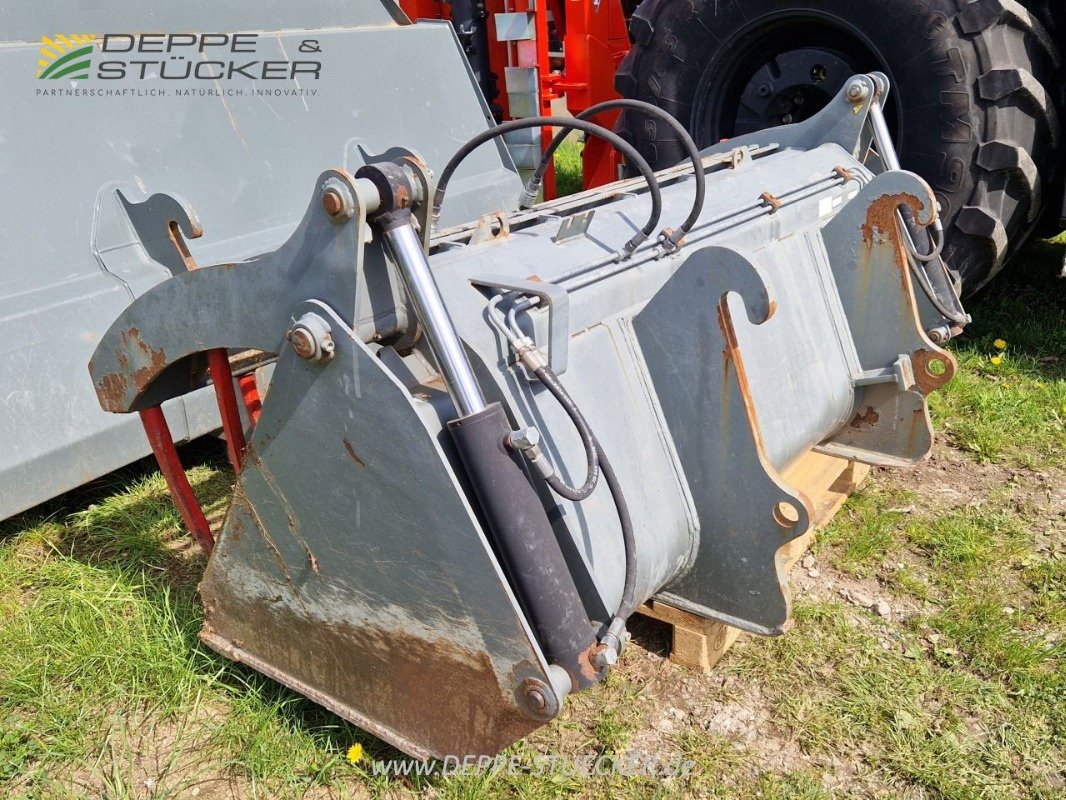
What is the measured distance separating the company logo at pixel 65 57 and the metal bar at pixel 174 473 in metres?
1.45

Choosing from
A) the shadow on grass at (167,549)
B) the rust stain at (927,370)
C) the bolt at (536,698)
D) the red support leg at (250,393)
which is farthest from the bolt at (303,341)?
the rust stain at (927,370)

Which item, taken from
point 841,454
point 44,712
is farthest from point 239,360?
point 841,454

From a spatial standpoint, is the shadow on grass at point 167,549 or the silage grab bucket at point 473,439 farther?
the shadow on grass at point 167,549

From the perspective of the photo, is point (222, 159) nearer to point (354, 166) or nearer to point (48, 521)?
point (354, 166)

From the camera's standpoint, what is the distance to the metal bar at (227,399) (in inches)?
72.6

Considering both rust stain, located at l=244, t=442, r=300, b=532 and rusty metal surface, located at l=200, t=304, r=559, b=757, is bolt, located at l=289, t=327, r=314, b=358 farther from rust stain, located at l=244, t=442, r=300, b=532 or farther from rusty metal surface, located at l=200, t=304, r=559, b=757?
rust stain, located at l=244, t=442, r=300, b=532

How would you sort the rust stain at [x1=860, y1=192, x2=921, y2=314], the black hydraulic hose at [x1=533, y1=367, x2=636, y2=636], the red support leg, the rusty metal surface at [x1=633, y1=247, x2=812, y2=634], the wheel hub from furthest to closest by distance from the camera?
the wheel hub → the rust stain at [x1=860, y1=192, x2=921, y2=314] → the red support leg → the rusty metal surface at [x1=633, y1=247, x2=812, y2=634] → the black hydraulic hose at [x1=533, y1=367, x2=636, y2=636]

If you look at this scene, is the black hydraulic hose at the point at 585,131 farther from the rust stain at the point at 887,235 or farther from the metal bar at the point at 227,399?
the rust stain at the point at 887,235

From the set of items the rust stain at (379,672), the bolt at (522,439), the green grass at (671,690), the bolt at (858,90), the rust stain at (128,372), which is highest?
the rust stain at (128,372)

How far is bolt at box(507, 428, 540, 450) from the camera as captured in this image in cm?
156

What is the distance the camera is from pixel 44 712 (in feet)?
7.13

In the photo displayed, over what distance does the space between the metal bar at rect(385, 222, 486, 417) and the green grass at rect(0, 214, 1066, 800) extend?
36.0 inches

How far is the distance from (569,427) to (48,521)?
1911 millimetres

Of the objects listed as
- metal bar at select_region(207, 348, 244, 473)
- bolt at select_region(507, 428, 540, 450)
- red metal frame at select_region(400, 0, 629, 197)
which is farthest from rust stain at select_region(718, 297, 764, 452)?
red metal frame at select_region(400, 0, 629, 197)
